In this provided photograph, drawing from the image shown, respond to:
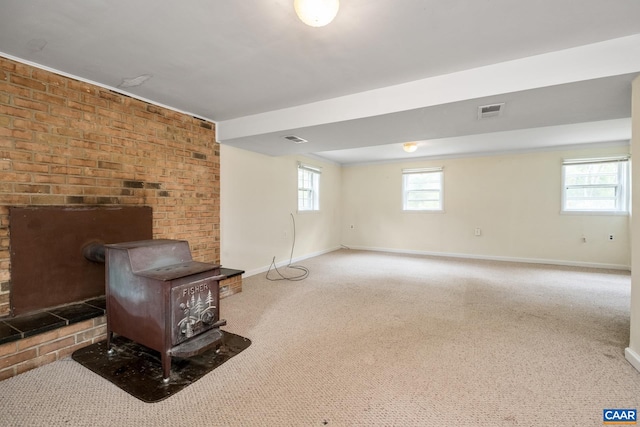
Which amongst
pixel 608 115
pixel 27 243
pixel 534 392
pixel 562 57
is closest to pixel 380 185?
pixel 608 115

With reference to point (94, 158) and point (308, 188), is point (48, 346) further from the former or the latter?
point (308, 188)

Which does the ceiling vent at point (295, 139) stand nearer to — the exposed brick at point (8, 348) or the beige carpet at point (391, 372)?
the beige carpet at point (391, 372)

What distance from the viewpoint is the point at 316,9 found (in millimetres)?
1354

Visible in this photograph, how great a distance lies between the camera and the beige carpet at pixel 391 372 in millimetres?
1477

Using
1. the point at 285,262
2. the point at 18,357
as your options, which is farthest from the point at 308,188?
the point at 18,357

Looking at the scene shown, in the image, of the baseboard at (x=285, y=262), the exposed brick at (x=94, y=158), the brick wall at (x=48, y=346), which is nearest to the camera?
the brick wall at (x=48, y=346)

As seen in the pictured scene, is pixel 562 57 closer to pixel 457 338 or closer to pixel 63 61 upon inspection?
pixel 457 338

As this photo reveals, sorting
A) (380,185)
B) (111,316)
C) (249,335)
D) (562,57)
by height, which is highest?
(562,57)

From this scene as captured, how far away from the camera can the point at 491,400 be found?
5.19 ft

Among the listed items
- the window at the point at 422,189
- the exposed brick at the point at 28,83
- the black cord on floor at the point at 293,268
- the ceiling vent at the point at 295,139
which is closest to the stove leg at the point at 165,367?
the exposed brick at the point at 28,83

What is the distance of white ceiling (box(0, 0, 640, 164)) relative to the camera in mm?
1666

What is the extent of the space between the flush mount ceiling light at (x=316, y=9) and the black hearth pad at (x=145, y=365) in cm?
221

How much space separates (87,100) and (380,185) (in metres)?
5.66

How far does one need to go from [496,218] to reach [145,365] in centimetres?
623
